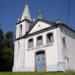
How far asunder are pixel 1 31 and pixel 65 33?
1743 centimetres

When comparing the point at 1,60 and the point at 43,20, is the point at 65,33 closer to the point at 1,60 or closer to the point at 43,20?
the point at 43,20

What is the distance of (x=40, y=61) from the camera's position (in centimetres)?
2548

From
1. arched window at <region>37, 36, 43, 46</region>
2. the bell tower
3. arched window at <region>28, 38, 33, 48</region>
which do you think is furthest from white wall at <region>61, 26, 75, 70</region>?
the bell tower

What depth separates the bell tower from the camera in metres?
29.1

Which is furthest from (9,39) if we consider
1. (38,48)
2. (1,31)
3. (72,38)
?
(72,38)

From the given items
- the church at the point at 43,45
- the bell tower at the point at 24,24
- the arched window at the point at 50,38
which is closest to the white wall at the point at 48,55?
the church at the point at 43,45

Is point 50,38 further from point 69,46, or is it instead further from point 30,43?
point 30,43

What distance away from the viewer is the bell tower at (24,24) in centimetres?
2911

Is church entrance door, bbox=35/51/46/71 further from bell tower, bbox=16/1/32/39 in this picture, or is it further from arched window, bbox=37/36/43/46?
bell tower, bbox=16/1/32/39

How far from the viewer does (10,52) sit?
34.8 metres

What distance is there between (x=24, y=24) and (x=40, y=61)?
723 centimetres

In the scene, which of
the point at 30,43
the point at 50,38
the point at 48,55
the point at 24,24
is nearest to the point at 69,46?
the point at 50,38

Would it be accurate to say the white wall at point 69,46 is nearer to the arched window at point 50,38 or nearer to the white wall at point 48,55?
the white wall at point 48,55

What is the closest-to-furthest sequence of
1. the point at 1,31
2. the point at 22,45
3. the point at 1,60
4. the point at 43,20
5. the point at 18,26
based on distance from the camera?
1. the point at 43,20
2. the point at 22,45
3. the point at 18,26
4. the point at 1,60
5. the point at 1,31
